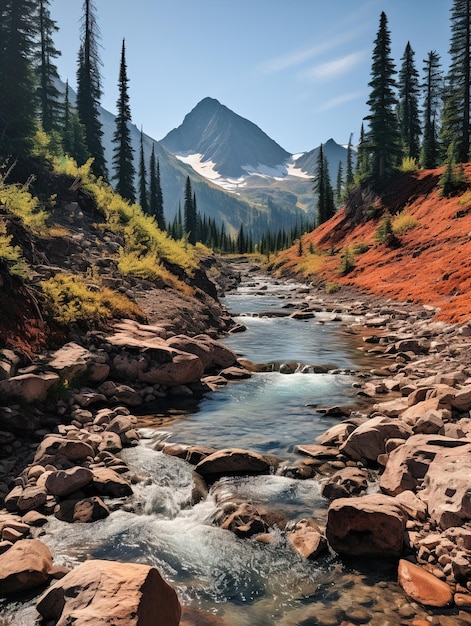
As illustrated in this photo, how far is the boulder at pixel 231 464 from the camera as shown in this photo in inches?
300

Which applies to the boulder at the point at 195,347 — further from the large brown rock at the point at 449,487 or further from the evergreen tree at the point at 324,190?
the evergreen tree at the point at 324,190

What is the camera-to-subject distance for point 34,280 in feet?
40.5

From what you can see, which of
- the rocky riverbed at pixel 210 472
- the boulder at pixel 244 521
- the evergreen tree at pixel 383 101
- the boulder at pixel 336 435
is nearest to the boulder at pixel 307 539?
the rocky riverbed at pixel 210 472

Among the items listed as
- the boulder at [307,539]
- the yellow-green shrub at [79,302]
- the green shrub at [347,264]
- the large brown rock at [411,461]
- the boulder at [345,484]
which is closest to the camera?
the boulder at [307,539]

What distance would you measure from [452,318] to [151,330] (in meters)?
12.7

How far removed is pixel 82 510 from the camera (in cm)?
612

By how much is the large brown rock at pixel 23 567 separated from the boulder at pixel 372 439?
5.21 meters

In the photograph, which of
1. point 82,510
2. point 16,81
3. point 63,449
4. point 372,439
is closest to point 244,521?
point 82,510

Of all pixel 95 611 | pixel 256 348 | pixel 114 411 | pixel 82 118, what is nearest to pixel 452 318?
pixel 256 348

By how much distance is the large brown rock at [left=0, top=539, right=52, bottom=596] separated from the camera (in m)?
4.52

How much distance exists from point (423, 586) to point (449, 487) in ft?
4.56

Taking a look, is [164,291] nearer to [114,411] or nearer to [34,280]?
[34,280]

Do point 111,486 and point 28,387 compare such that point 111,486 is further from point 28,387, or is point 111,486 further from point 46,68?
point 46,68

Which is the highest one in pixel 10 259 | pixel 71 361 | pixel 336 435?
pixel 10 259
